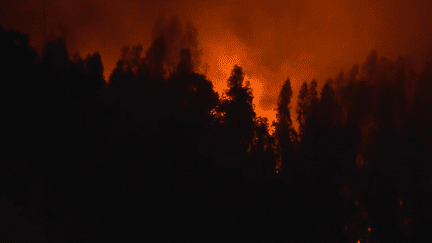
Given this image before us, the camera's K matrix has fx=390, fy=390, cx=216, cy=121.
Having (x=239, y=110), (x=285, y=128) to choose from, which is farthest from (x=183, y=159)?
(x=285, y=128)

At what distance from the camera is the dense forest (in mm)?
12984

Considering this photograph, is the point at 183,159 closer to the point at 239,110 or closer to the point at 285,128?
the point at 239,110

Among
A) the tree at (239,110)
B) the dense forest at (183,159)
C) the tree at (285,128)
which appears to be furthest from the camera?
the tree at (285,128)

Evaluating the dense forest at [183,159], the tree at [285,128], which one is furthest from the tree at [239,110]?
the tree at [285,128]

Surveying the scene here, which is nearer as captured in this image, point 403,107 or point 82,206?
point 82,206

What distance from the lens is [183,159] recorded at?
14383 mm

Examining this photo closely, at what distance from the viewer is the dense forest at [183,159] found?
1298 cm

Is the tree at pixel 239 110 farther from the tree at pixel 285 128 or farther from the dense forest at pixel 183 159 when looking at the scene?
the tree at pixel 285 128

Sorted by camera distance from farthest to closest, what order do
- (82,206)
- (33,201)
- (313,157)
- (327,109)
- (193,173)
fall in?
(327,109) < (313,157) < (193,173) < (82,206) < (33,201)

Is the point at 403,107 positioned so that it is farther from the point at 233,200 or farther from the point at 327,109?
the point at 233,200

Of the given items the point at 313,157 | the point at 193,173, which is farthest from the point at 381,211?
the point at 193,173

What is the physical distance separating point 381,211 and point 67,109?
13.4 metres

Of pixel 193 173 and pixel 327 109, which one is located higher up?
pixel 327 109

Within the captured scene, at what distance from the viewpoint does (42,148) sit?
43.2 ft
